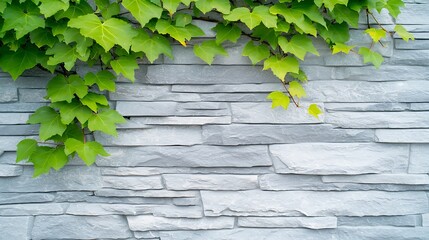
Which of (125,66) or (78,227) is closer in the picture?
(125,66)

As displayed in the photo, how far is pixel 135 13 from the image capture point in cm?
123

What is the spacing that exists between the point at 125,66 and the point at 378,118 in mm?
868

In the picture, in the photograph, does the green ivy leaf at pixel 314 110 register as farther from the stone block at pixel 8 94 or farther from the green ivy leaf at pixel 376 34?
the stone block at pixel 8 94

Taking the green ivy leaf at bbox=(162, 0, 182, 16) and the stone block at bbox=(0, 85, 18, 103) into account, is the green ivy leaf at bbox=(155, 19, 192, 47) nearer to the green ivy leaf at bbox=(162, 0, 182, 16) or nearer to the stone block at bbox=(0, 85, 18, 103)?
the green ivy leaf at bbox=(162, 0, 182, 16)

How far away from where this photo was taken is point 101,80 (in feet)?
4.42

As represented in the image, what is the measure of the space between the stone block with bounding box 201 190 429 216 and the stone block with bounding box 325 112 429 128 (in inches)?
9.8

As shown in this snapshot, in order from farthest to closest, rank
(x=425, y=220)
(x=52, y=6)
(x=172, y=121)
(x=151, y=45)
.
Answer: (x=425, y=220) < (x=172, y=121) < (x=151, y=45) < (x=52, y=6)

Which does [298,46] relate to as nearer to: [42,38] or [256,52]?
[256,52]

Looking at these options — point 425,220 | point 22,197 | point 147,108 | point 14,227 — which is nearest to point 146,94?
point 147,108

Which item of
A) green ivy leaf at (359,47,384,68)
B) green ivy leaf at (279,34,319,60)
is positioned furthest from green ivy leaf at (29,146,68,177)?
Answer: green ivy leaf at (359,47,384,68)

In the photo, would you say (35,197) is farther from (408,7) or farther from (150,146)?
(408,7)

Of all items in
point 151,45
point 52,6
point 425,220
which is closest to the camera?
point 52,6

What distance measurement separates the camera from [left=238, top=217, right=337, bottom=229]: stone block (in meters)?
1.50

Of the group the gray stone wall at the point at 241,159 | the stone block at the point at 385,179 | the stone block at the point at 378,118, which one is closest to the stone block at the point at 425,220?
the gray stone wall at the point at 241,159
